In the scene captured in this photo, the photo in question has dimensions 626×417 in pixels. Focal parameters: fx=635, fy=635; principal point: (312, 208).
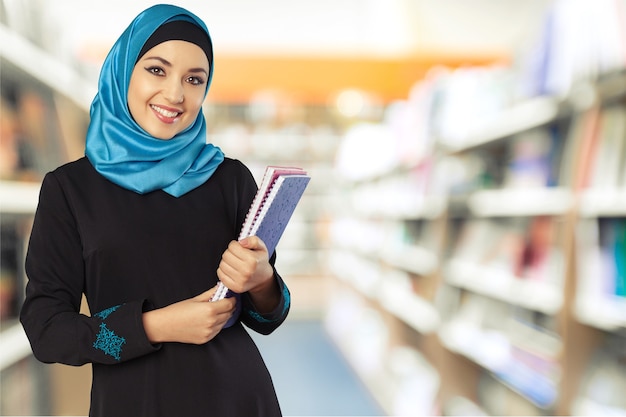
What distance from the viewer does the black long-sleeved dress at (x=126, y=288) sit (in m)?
0.86

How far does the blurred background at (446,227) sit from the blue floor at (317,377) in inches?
0.9

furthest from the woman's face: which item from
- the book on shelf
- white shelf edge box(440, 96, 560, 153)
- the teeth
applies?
white shelf edge box(440, 96, 560, 153)

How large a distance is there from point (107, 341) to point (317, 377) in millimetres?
3375

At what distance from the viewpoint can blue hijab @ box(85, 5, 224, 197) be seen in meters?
0.90

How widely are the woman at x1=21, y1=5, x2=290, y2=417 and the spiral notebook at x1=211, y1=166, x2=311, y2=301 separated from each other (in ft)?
0.06

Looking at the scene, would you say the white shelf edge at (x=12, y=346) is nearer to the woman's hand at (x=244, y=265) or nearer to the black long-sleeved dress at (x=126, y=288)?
the black long-sleeved dress at (x=126, y=288)

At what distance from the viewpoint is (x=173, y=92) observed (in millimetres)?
904

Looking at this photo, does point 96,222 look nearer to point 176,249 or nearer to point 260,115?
point 176,249

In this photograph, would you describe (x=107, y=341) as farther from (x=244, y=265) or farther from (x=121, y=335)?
(x=244, y=265)

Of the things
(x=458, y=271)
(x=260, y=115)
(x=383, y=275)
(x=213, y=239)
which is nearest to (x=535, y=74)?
(x=458, y=271)

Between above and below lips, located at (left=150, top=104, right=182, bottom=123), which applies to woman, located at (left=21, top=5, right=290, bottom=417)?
below

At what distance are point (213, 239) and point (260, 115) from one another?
664 centimetres

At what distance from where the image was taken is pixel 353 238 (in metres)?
6.05

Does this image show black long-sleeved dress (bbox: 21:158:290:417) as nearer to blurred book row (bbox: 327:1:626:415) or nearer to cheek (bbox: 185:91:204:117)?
cheek (bbox: 185:91:204:117)
